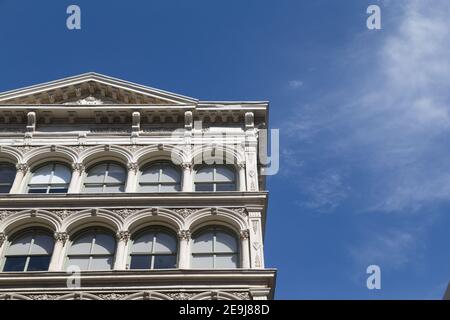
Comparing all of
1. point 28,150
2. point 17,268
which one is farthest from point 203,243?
point 28,150

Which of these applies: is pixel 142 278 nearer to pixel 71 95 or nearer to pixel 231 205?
pixel 231 205

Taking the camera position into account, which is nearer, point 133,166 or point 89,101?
point 133,166

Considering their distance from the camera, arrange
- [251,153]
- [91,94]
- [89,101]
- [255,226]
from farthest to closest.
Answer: [91,94]
[89,101]
[251,153]
[255,226]

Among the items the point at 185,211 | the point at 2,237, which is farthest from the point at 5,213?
the point at 185,211

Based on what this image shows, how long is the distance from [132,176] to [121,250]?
411 cm

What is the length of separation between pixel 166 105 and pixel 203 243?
756 centimetres

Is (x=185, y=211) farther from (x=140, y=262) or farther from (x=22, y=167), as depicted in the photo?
(x=22, y=167)

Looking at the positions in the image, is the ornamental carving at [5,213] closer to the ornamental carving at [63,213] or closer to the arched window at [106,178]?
the ornamental carving at [63,213]

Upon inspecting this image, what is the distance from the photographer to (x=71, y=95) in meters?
29.8

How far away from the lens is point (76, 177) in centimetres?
2609

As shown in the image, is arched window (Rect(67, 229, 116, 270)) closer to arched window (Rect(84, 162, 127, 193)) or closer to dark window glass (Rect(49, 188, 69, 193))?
arched window (Rect(84, 162, 127, 193))

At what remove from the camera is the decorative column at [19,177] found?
25506 mm
